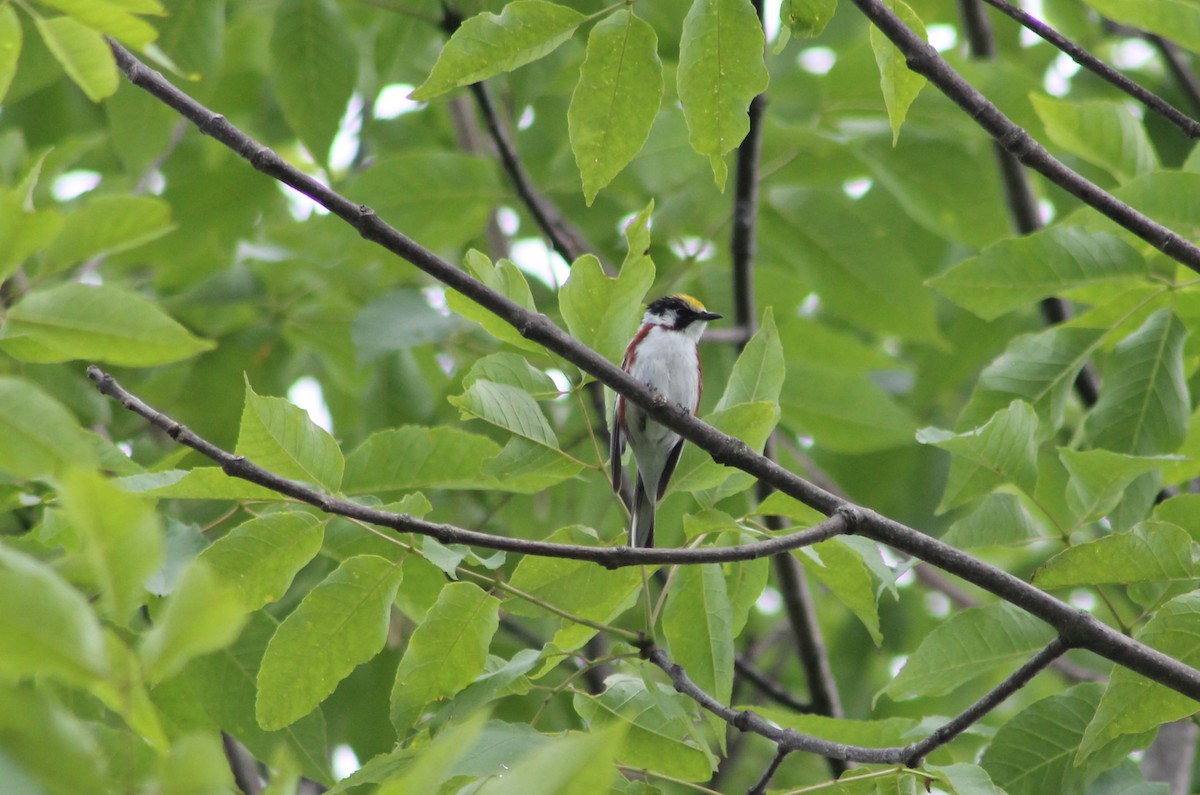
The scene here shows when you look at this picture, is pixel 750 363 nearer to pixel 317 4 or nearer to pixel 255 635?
pixel 255 635

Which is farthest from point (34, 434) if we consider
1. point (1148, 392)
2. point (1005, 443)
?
point (1148, 392)

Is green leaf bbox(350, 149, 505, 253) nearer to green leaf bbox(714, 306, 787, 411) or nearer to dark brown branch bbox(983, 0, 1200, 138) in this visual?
green leaf bbox(714, 306, 787, 411)

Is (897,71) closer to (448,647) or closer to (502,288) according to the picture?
(502,288)

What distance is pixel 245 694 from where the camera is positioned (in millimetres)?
2918

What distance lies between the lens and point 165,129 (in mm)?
4531

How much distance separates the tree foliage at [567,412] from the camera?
1951 millimetres

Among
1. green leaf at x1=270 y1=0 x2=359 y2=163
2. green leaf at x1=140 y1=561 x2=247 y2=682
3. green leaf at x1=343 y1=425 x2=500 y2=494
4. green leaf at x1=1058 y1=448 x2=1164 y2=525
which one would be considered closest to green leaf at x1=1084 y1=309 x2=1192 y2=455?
green leaf at x1=1058 y1=448 x2=1164 y2=525

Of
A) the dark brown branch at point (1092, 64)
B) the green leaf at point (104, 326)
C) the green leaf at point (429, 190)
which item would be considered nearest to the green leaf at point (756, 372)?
the dark brown branch at point (1092, 64)

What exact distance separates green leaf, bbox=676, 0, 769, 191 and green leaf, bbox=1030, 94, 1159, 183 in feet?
4.95

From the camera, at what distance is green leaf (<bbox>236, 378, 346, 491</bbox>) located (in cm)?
231

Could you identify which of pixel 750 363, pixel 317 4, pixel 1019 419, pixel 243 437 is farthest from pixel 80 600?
pixel 317 4

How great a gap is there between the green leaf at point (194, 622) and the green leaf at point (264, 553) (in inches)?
46.3

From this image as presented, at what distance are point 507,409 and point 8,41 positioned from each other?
1169 mm

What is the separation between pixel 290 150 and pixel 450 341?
11.0ft
